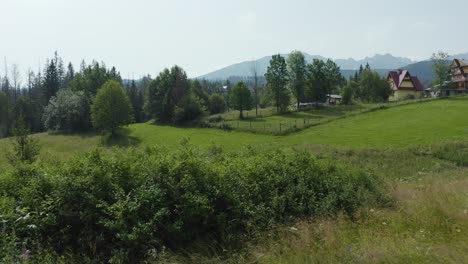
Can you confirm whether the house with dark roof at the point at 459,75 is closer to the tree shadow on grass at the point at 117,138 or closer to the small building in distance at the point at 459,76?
the small building in distance at the point at 459,76

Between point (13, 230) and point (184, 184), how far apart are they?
9.08 feet

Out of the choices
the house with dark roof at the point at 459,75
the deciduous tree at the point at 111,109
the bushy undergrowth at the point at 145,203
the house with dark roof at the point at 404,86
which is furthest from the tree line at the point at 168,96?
the bushy undergrowth at the point at 145,203

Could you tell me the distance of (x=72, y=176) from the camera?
6594 millimetres

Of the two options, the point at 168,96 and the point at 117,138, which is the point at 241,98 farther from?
the point at 117,138

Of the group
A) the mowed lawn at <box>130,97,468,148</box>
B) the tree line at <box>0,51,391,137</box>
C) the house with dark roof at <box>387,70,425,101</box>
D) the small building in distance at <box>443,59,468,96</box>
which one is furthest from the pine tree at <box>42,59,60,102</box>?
the small building in distance at <box>443,59,468,96</box>

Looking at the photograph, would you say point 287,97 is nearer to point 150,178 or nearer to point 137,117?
point 137,117

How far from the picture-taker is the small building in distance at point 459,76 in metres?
98.0

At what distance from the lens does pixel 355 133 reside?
4725cm

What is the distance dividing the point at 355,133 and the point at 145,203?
44076 mm

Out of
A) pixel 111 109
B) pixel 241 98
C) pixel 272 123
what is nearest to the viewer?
pixel 272 123

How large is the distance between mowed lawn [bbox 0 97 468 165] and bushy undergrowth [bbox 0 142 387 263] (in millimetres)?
24170

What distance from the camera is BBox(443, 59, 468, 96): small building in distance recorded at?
9800 cm

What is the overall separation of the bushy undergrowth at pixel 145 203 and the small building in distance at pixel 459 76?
345 feet

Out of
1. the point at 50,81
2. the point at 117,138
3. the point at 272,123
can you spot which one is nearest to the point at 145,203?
the point at 272,123
